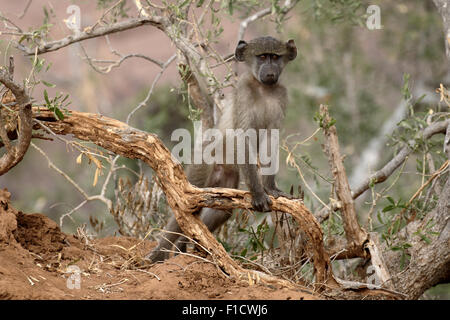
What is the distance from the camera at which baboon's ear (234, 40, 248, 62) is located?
20.2 ft

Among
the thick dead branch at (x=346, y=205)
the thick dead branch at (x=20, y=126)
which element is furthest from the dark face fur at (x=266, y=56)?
the thick dead branch at (x=20, y=126)

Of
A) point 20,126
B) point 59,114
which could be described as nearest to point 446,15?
point 59,114

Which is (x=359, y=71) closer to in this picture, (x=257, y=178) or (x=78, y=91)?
(x=78, y=91)

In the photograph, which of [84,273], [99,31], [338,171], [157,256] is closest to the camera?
[84,273]

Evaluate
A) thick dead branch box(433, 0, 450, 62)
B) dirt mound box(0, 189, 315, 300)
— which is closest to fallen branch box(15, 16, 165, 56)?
dirt mound box(0, 189, 315, 300)

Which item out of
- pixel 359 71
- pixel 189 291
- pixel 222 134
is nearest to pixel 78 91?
pixel 359 71

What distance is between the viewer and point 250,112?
592 centimetres

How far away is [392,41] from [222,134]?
9.91 m

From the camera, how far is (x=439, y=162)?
23.1 feet

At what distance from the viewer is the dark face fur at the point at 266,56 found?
5930 millimetres

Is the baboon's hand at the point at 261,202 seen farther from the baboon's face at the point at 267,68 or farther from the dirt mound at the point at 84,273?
the baboon's face at the point at 267,68

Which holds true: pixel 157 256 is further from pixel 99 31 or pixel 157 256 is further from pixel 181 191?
pixel 99 31

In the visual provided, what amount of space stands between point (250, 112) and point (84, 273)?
2250mm

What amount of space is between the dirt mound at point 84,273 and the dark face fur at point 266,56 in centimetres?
201
